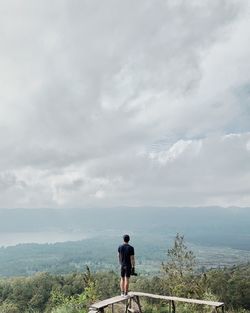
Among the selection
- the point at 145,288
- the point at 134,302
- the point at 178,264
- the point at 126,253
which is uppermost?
the point at 126,253

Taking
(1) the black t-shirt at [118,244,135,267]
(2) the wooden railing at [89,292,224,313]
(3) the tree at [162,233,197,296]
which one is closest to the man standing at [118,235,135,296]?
(1) the black t-shirt at [118,244,135,267]

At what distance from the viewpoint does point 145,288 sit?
135 ft

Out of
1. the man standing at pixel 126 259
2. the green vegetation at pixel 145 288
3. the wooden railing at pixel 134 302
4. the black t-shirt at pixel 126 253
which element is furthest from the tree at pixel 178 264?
the black t-shirt at pixel 126 253

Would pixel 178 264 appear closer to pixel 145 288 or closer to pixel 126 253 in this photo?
pixel 126 253

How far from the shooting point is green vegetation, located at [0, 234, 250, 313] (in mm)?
15375

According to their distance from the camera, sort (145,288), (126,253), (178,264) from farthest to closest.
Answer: (145,288)
(178,264)
(126,253)

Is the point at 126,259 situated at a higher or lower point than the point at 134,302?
higher

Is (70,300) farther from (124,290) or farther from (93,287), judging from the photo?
(124,290)

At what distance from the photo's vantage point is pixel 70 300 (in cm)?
1527

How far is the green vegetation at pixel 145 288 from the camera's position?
15.4 m

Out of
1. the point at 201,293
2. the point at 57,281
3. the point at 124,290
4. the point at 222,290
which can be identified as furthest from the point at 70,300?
the point at 57,281

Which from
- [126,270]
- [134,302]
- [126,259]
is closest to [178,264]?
[134,302]

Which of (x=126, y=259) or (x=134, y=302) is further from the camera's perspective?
(x=134, y=302)

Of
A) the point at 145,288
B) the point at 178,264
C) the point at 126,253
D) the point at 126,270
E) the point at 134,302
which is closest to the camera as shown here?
the point at 126,253
